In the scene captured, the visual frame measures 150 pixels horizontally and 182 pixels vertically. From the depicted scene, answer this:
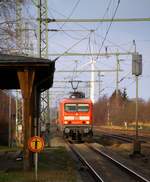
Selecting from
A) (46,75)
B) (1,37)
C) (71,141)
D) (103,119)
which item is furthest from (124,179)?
(103,119)

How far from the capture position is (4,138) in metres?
47.6

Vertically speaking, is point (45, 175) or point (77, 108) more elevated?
point (77, 108)

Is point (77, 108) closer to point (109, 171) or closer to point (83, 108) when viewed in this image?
point (83, 108)

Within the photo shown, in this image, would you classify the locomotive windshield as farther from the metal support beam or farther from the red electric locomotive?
the metal support beam

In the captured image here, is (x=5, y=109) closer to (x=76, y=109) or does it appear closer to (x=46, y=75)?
(x=76, y=109)

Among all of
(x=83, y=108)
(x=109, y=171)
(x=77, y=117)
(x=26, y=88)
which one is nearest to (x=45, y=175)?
(x=26, y=88)

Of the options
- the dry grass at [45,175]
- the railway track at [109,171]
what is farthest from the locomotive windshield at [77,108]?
the dry grass at [45,175]

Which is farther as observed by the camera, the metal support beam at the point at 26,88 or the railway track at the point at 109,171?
the metal support beam at the point at 26,88

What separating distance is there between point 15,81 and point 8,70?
4.88 metres

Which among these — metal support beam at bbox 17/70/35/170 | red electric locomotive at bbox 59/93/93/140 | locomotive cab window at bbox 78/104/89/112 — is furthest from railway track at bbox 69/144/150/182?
locomotive cab window at bbox 78/104/89/112

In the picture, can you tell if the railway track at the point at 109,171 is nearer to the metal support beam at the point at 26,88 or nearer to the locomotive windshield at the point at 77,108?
the metal support beam at the point at 26,88

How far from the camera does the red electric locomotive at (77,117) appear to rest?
43000mm

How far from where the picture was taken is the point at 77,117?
143 feet

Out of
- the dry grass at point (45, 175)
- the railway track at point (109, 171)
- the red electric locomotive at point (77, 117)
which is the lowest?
the railway track at point (109, 171)
